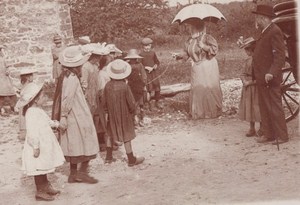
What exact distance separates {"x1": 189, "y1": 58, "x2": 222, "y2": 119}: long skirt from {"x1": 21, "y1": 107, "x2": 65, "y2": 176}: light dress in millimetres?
4372

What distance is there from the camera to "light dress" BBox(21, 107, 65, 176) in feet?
18.4

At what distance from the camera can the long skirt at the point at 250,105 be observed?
25.5ft

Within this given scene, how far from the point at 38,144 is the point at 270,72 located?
10.8 feet

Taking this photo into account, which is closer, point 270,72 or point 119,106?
point 119,106

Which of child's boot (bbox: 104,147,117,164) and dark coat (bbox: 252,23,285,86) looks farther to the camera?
child's boot (bbox: 104,147,117,164)

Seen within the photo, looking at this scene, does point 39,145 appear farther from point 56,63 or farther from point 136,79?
point 56,63

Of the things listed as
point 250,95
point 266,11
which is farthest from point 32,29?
point 266,11

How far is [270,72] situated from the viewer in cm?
689

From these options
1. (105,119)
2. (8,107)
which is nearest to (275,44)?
(105,119)

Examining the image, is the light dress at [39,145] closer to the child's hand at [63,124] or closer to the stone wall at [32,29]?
the child's hand at [63,124]

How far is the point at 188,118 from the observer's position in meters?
9.79

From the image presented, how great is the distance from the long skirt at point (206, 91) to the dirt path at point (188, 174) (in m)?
0.86

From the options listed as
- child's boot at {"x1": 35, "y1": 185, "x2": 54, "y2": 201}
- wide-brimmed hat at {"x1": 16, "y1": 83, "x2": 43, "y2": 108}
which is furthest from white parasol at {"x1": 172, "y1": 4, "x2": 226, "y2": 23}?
child's boot at {"x1": 35, "y1": 185, "x2": 54, "y2": 201}

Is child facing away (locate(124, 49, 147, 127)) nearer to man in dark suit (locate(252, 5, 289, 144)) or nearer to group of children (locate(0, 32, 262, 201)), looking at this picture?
group of children (locate(0, 32, 262, 201))
